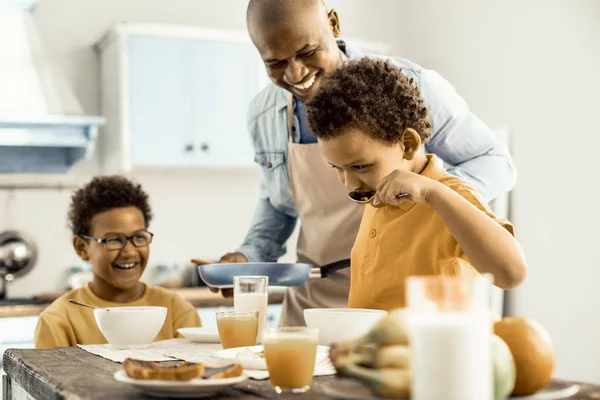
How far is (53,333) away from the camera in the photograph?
216cm

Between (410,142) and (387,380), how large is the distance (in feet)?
2.62

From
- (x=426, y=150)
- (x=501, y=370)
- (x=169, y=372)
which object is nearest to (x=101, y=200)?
(x=426, y=150)

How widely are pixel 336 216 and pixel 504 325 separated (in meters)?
1.31

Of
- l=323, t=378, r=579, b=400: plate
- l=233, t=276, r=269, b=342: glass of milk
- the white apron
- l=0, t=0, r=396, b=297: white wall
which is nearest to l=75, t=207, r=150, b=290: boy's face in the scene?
the white apron

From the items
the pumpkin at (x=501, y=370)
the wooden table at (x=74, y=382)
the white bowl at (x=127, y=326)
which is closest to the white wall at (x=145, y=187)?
the wooden table at (x=74, y=382)

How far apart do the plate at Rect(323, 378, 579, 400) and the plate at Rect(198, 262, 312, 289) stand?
894 millimetres

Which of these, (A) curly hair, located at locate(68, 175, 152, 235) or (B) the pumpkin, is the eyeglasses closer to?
(A) curly hair, located at locate(68, 175, 152, 235)

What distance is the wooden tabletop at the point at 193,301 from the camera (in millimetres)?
3564

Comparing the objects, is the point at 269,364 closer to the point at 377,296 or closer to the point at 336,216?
the point at 377,296

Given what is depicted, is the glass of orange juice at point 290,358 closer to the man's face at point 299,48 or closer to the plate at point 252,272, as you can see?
the plate at point 252,272

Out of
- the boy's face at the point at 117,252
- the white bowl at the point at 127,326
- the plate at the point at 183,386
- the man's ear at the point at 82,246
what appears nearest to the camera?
the plate at the point at 183,386

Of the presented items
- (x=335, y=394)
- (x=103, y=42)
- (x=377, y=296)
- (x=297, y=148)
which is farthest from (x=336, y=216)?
(x=103, y=42)

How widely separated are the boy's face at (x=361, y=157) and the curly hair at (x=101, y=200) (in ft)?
3.59

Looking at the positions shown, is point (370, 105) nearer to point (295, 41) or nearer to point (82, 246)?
point (295, 41)
